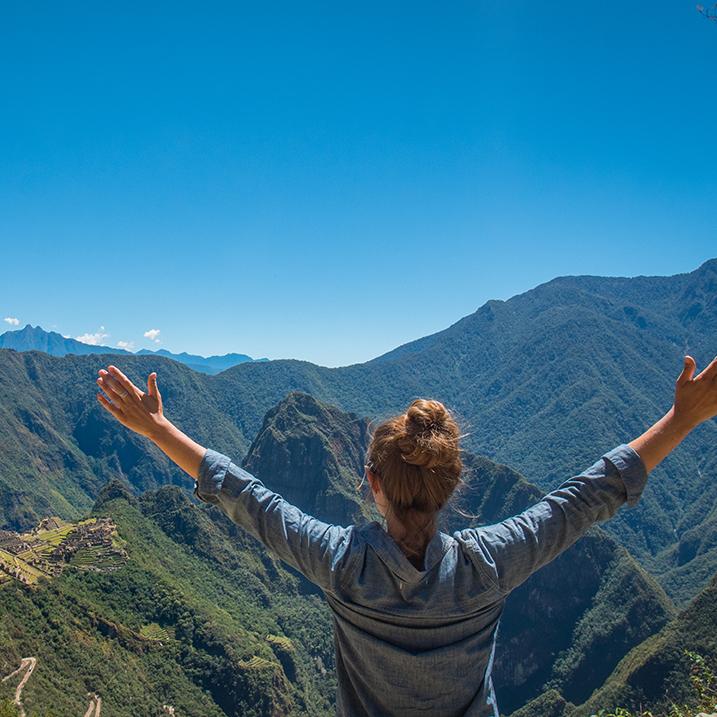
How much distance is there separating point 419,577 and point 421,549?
0.16 meters

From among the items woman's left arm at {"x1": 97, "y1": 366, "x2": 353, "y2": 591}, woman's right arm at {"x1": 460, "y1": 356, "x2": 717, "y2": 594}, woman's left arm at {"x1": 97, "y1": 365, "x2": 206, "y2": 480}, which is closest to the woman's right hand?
woman's right arm at {"x1": 460, "y1": 356, "x2": 717, "y2": 594}

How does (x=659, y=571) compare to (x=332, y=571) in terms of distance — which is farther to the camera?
(x=659, y=571)

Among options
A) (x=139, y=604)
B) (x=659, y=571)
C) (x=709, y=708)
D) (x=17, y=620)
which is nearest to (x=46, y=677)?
(x=17, y=620)

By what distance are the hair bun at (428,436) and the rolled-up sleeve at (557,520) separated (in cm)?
33

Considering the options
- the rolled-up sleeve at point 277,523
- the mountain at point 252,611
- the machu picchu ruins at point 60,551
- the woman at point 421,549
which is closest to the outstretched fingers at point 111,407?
the woman at point 421,549

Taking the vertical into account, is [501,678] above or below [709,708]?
below

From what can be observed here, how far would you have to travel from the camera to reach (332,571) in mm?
2146

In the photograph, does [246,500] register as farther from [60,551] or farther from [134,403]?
[60,551]

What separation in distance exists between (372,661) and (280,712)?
160 ft

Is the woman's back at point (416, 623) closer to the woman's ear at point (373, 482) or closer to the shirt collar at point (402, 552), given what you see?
the shirt collar at point (402, 552)

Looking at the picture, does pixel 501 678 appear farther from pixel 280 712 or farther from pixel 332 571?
pixel 332 571

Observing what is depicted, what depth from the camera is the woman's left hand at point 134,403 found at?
8.36 feet

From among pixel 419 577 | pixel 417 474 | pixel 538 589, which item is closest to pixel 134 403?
pixel 417 474

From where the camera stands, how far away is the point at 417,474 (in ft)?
7.23
